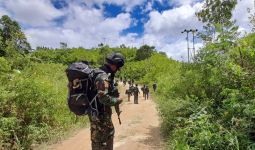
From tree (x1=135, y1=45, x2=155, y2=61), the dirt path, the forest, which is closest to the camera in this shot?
the forest

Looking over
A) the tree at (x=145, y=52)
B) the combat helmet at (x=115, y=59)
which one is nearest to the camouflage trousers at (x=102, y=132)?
the combat helmet at (x=115, y=59)

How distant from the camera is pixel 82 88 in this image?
516 cm

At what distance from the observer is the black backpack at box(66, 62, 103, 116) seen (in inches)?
199

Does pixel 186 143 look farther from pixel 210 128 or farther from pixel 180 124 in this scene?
pixel 180 124

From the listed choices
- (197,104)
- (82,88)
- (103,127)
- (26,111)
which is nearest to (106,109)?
(103,127)

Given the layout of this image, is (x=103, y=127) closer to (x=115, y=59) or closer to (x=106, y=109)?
(x=106, y=109)

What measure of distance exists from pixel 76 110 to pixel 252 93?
286cm

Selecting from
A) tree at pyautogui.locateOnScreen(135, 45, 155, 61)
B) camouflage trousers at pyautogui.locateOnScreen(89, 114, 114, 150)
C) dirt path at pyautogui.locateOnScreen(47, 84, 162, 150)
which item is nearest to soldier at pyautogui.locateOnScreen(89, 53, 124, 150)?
camouflage trousers at pyautogui.locateOnScreen(89, 114, 114, 150)

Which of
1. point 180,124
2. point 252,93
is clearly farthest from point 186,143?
point 180,124

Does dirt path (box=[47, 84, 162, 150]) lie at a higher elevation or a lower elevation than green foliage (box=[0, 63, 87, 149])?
lower

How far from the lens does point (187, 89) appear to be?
10.8 m

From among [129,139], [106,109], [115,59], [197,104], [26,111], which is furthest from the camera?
[129,139]

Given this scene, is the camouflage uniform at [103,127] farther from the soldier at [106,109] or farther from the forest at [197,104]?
the forest at [197,104]

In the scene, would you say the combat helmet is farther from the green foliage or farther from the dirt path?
the dirt path
